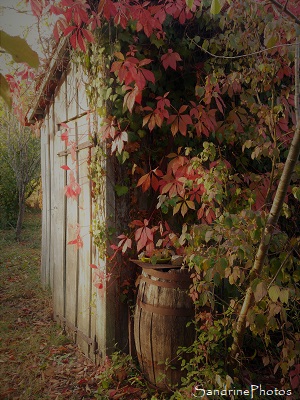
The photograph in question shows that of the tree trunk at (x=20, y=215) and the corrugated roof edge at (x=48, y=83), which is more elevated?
the corrugated roof edge at (x=48, y=83)

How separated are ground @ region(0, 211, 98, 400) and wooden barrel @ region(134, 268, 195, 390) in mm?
663

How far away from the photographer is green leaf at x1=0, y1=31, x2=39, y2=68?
752 millimetres

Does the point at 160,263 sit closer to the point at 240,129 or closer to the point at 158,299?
the point at 158,299

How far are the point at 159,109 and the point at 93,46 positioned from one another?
933 mm

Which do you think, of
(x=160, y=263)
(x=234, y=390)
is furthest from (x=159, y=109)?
(x=234, y=390)

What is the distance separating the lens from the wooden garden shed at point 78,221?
3172 millimetres

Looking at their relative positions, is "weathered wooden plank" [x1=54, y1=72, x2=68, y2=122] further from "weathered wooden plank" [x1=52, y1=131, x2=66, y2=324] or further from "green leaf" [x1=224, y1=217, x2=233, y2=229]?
"green leaf" [x1=224, y1=217, x2=233, y2=229]

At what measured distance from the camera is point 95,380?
3.04m

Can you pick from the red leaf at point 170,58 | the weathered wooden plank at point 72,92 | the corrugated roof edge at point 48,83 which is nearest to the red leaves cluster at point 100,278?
the weathered wooden plank at point 72,92

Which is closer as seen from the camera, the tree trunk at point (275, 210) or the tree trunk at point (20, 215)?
the tree trunk at point (275, 210)

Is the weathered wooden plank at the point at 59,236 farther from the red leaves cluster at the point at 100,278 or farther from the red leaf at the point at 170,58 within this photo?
the red leaf at the point at 170,58

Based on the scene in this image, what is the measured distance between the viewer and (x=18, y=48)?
0.77 meters

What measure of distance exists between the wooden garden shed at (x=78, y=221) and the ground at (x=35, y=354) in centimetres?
17

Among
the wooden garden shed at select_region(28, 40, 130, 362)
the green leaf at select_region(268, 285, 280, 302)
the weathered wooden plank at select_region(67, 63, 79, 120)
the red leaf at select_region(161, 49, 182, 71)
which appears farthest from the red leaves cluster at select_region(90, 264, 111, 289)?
the red leaf at select_region(161, 49, 182, 71)
